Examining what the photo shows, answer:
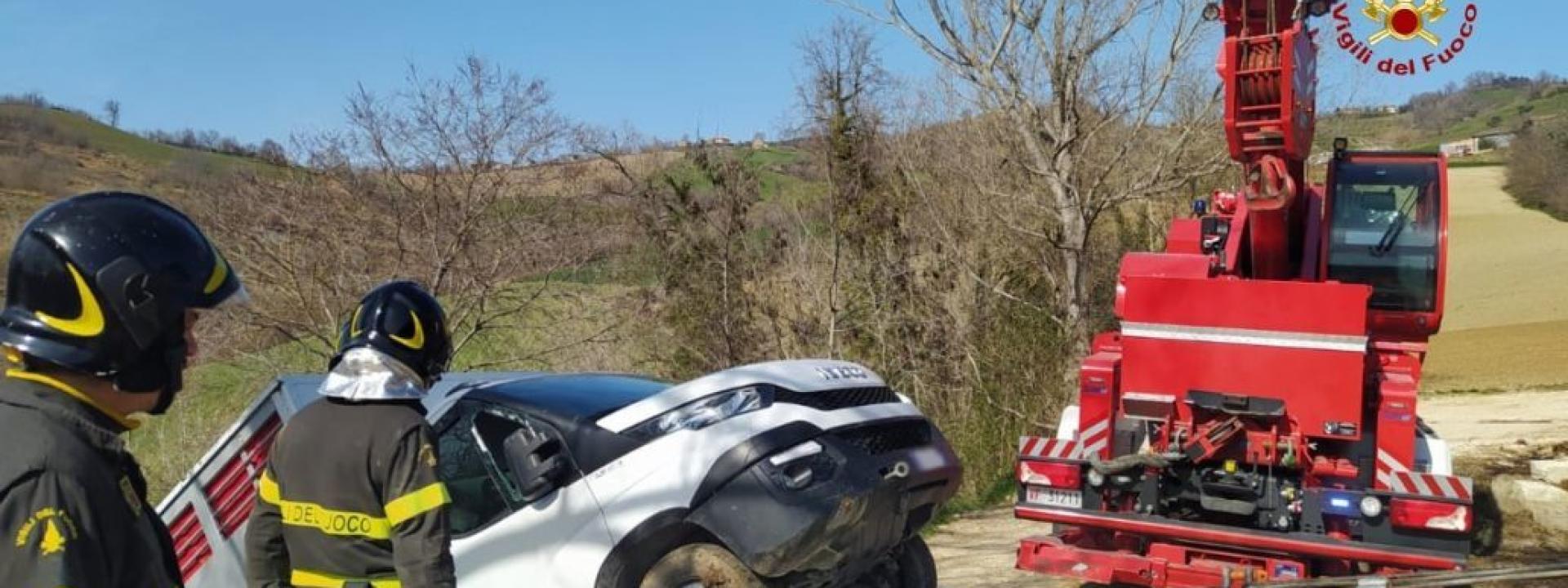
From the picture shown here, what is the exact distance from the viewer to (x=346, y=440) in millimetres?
3285

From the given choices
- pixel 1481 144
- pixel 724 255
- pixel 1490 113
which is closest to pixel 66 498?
pixel 724 255

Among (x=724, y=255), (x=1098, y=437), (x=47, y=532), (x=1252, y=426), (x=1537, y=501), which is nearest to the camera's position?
(x=47, y=532)

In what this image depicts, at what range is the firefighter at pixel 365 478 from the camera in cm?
315

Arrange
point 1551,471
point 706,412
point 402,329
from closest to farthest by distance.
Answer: point 402,329 < point 706,412 < point 1551,471

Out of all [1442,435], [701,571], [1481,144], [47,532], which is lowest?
[1442,435]

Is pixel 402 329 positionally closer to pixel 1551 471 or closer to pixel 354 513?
pixel 354 513

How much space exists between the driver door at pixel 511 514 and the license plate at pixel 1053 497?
369 centimetres

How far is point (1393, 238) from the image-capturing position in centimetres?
791

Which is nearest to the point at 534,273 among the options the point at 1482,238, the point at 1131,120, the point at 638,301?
the point at 638,301

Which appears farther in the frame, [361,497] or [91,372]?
[361,497]

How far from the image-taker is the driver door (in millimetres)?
4355

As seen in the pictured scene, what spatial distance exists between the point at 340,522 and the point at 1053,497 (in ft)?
16.1

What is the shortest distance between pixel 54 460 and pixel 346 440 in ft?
5.05

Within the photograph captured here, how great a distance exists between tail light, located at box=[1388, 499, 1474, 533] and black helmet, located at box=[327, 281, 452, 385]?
5.06m
